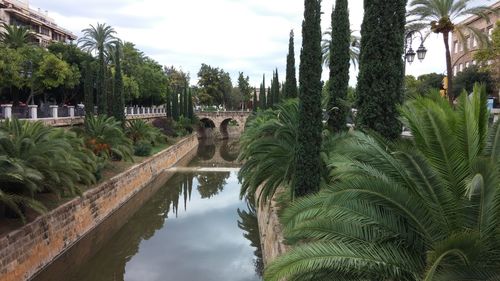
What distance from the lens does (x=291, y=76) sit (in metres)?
28.4

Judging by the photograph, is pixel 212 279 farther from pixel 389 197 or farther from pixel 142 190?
pixel 142 190

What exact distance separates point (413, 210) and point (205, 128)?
62.6 meters

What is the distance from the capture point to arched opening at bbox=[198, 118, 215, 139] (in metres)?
65.1

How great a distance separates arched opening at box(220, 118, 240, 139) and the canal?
41276 millimetres

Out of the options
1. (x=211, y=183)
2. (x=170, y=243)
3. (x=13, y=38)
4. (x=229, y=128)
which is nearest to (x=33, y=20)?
(x=13, y=38)

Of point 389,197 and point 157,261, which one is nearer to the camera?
point 389,197

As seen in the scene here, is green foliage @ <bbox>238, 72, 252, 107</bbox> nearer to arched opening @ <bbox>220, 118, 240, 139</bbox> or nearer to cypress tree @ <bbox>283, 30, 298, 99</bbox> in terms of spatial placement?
arched opening @ <bbox>220, 118, 240, 139</bbox>

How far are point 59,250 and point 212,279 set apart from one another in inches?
190

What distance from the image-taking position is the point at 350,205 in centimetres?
507

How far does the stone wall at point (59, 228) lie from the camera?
10.3 metres

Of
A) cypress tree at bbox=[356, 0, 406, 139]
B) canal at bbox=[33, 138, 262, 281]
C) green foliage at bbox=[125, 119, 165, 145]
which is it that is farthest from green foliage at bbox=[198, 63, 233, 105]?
cypress tree at bbox=[356, 0, 406, 139]

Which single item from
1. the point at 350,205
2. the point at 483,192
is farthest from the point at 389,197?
the point at 483,192

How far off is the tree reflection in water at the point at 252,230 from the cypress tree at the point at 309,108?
12.6 ft

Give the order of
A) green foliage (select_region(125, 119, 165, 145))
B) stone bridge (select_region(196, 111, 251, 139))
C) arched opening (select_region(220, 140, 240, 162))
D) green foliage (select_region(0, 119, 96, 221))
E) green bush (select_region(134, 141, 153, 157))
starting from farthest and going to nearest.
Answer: stone bridge (select_region(196, 111, 251, 139))
arched opening (select_region(220, 140, 240, 162))
green foliage (select_region(125, 119, 165, 145))
green bush (select_region(134, 141, 153, 157))
green foliage (select_region(0, 119, 96, 221))
